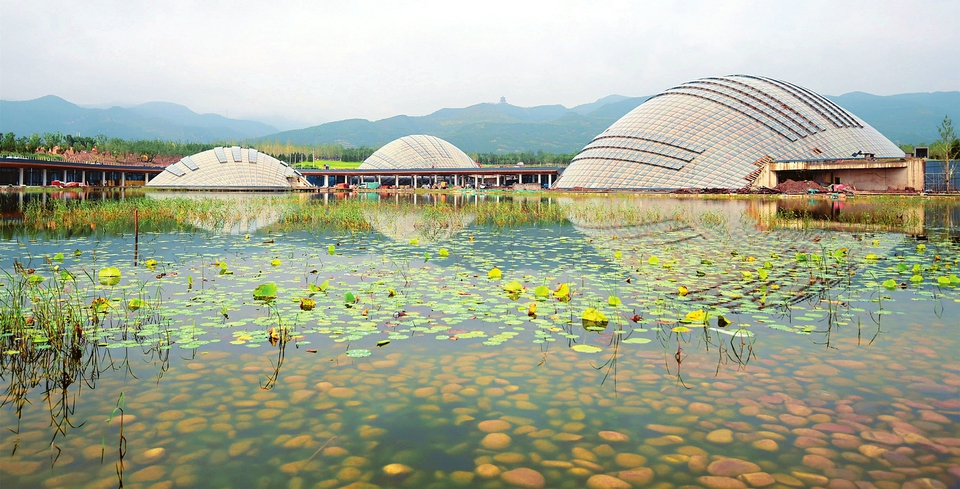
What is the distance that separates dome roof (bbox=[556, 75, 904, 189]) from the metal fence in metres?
6.26

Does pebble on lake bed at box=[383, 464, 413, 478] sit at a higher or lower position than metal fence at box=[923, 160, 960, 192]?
lower

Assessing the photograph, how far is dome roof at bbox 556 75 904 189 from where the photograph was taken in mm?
58906

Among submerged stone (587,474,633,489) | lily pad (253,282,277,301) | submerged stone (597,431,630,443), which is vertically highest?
lily pad (253,282,277,301)

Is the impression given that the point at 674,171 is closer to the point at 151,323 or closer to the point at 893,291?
the point at 893,291

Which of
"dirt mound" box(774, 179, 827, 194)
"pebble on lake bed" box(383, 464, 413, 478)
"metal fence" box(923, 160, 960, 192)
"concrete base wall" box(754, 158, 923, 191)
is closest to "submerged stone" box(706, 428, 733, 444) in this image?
"pebble on lake bed" box(383, 464, 413, 478)

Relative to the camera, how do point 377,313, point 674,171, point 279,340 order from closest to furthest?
1. point 279,340
2. point 377,313
3. point 674,171

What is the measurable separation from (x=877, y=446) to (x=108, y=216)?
1028 inches

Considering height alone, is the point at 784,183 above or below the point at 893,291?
above

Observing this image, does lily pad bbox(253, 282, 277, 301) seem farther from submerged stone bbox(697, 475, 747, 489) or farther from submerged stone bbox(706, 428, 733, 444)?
submerged stone bbox(697, 475, 747, 489)

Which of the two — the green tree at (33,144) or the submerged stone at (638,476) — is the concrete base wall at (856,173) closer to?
the submerged stone at (638,476)

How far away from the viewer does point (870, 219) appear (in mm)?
23812

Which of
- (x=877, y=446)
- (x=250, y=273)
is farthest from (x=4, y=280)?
(x=877, y=446)

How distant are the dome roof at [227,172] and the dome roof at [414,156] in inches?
1038

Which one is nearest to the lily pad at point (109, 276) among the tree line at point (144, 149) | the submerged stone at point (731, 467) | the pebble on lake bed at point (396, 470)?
the pebble on lake bed at point (396, 470)
